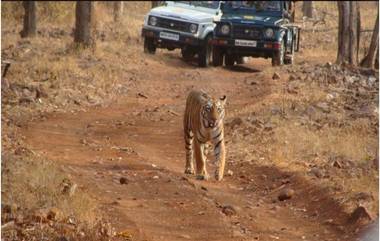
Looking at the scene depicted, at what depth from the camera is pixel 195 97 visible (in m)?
11.1

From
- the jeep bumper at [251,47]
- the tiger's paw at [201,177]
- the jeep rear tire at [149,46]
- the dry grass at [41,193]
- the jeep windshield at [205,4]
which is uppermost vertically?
the jeep windshield at [205,4]

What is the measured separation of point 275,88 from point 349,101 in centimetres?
254

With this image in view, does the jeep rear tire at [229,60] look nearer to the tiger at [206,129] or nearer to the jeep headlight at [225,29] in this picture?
→ the jeep headlight at [225,29]

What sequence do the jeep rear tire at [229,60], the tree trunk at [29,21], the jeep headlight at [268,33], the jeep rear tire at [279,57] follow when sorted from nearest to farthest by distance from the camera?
1. the jeep headlight at [268,33]
2. the jeep rear tire at [279,57]
3. the jeep rear tire at [229,60]
4. the tree trunk at [29,21]

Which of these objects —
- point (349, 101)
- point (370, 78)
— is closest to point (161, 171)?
point (349, 101)

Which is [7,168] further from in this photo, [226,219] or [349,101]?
[349,101]

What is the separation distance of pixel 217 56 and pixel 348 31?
4.04 metres

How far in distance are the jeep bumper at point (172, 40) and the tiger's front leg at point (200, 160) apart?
14.4m

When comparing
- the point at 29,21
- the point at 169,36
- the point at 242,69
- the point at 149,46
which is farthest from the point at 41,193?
the point at 29,21

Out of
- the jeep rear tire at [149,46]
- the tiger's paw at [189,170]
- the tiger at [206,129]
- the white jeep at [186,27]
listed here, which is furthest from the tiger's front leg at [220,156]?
the jeep rear tire at [149,46]

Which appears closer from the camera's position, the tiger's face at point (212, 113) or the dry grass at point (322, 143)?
the tiger's face at point (212, 113)

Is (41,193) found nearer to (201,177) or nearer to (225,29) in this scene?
(201,177)

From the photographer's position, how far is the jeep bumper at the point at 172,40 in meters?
25.2

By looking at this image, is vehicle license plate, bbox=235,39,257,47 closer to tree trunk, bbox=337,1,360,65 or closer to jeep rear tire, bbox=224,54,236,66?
jeep rear tire, bbox=224,54,236,66
